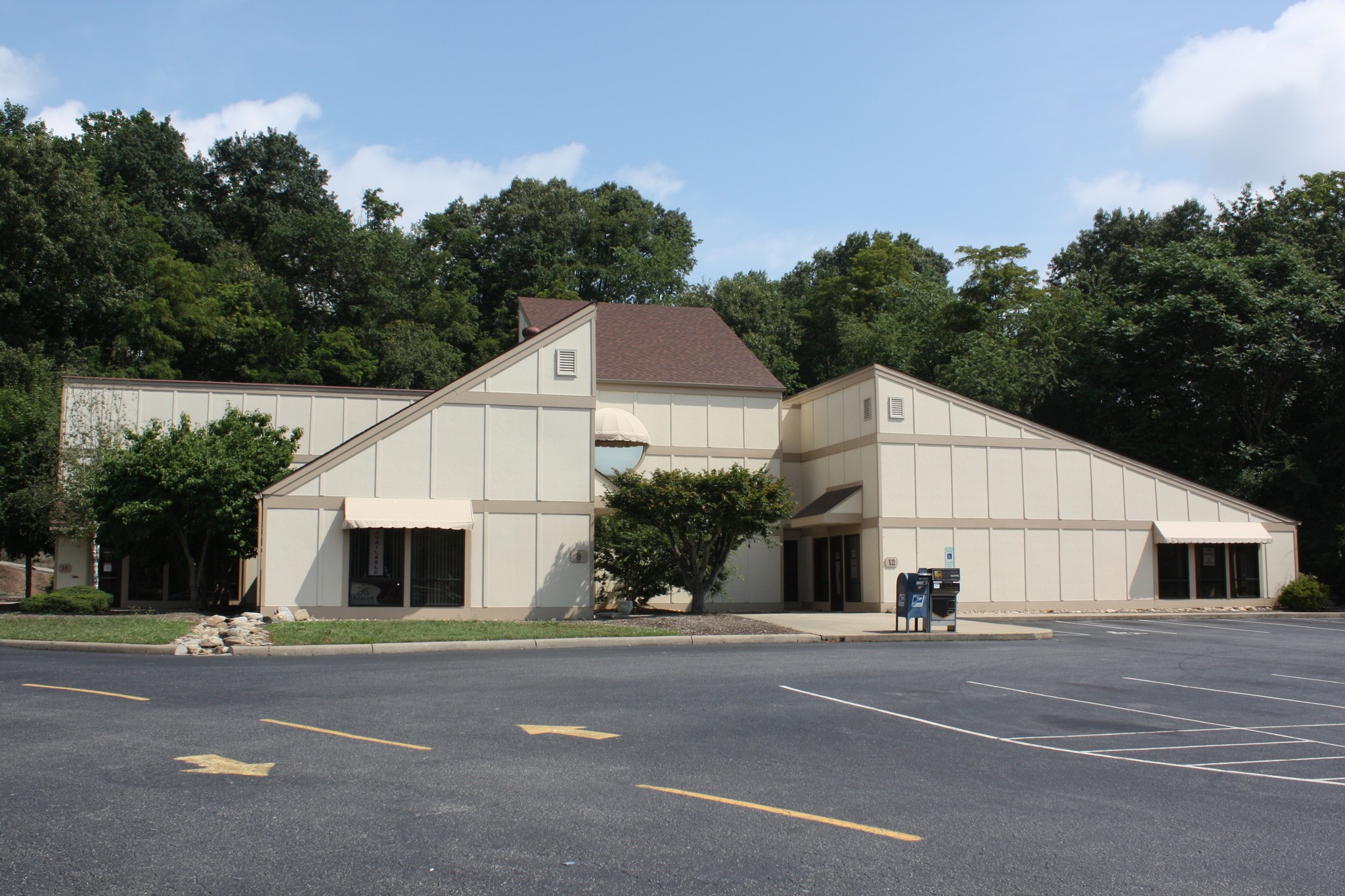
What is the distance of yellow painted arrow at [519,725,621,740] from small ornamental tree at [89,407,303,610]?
59.6 ft

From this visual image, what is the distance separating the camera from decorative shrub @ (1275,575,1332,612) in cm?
3362

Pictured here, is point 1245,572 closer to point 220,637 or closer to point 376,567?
point 376,567

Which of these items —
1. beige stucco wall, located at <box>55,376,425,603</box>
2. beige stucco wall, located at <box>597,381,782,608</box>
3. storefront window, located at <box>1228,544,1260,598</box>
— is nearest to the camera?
beige stucco wall, located at <box>55,376,425,603</box>

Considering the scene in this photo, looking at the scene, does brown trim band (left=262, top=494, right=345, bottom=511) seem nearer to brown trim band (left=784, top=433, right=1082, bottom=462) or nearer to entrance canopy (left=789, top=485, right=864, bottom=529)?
entrance canopy (left=789, top=485, right=864, bottom=529)

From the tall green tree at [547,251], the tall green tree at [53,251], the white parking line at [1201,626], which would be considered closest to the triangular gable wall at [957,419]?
the white parking line at [1201,626]

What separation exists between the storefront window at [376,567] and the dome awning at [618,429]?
27.0ft

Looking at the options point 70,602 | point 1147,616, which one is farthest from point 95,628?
point 1147,616

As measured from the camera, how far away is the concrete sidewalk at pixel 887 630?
21.6 metres

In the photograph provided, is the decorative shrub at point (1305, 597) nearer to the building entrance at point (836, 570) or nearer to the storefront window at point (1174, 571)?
the storefront window at point (1174, 571)

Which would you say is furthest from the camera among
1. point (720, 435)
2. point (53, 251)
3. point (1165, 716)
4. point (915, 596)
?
point (53, 251)

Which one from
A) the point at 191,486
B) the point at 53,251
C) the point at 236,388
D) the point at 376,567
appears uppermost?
the point at 53,251

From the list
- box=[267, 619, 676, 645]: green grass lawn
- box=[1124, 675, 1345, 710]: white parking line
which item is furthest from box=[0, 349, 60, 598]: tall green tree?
box=[1124, 675, 1345, 710]: white parking line

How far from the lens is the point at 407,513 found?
25797 millimetres

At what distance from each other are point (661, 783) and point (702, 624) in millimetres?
15574
